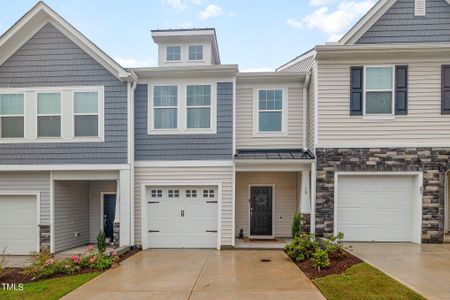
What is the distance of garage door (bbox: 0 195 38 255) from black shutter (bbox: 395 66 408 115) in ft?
40.4

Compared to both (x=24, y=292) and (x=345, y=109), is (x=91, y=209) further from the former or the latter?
(x=345, y=109)

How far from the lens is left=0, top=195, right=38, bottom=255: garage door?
10.3 m

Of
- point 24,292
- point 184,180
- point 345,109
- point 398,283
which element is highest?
point 345,109

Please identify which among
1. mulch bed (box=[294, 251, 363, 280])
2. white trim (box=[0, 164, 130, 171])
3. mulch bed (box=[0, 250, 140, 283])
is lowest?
mulch bed (box=[0, 250, 140, 283])

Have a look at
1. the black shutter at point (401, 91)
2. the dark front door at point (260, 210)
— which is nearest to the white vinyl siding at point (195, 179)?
the dark front door at point (260, 210)

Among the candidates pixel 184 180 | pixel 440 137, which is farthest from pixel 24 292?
pixel 440 137

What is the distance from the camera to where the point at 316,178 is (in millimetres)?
9773

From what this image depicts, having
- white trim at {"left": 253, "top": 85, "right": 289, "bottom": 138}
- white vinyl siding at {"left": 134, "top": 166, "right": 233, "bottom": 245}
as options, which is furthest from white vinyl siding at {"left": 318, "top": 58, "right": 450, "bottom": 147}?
white vinyl siding at {"left": 134, "top": 166, "right": 233, "bottom": 245}

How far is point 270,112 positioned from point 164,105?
373 cm

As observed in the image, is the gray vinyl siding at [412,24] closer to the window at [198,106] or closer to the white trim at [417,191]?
the white trim at [417,191]

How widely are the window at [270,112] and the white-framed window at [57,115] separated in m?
5.39

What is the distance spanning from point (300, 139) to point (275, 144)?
90cm

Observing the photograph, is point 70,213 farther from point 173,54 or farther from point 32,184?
point 173,54

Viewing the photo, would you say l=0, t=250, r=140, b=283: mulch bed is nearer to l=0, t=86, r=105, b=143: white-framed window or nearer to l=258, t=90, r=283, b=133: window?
l=0, t=86, r=105, b=143: white-framed window
